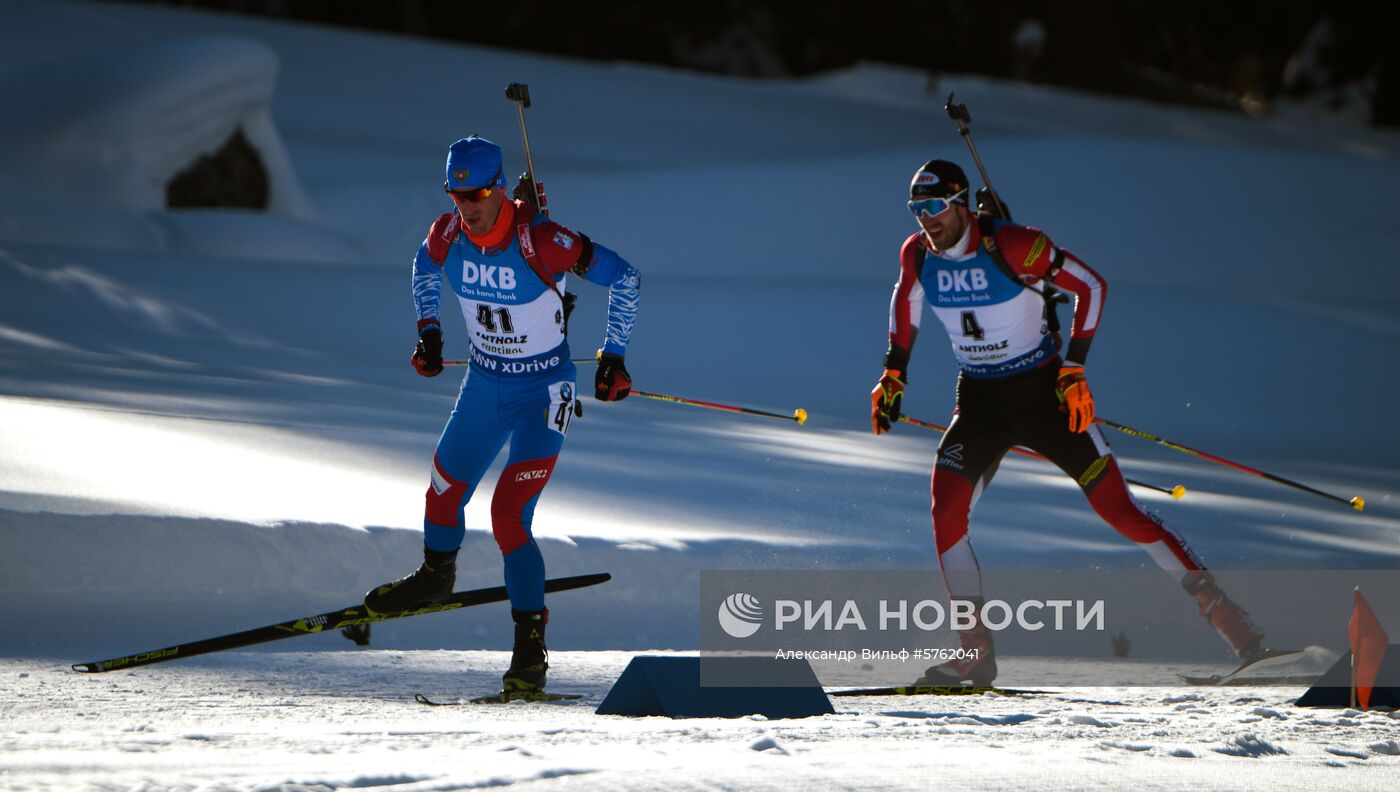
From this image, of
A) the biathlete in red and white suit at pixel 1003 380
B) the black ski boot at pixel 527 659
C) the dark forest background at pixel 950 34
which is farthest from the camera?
the dark forest background at pixel 950 34

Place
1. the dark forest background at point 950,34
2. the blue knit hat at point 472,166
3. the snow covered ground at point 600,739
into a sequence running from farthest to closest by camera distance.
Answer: the dark forest background at point 950,34
the blue knit hat at point 472,166
the snow covered ground at point 600,739

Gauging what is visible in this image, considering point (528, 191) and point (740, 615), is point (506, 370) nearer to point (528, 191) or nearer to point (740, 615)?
point (528, 191)

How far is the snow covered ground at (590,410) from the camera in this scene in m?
4.73

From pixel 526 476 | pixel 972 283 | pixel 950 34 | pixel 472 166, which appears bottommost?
pixel 526 476

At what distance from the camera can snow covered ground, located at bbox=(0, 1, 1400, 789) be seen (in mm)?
4734

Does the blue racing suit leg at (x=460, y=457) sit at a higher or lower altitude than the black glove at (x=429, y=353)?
lower

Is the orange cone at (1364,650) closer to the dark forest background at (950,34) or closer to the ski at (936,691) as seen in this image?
the ski at (936,691)

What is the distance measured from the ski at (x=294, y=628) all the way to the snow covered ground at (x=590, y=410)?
13cm

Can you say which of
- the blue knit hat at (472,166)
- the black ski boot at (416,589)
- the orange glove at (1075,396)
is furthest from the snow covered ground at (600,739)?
the blue knit hat at (472,166)

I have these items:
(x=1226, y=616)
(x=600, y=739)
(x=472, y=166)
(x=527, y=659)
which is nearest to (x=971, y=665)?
(x=1226, y=616)

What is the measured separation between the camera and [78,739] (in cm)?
450

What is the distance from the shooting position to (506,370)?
587 centimetres

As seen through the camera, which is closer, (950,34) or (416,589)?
(416,589)

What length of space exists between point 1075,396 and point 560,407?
76.7 inches
